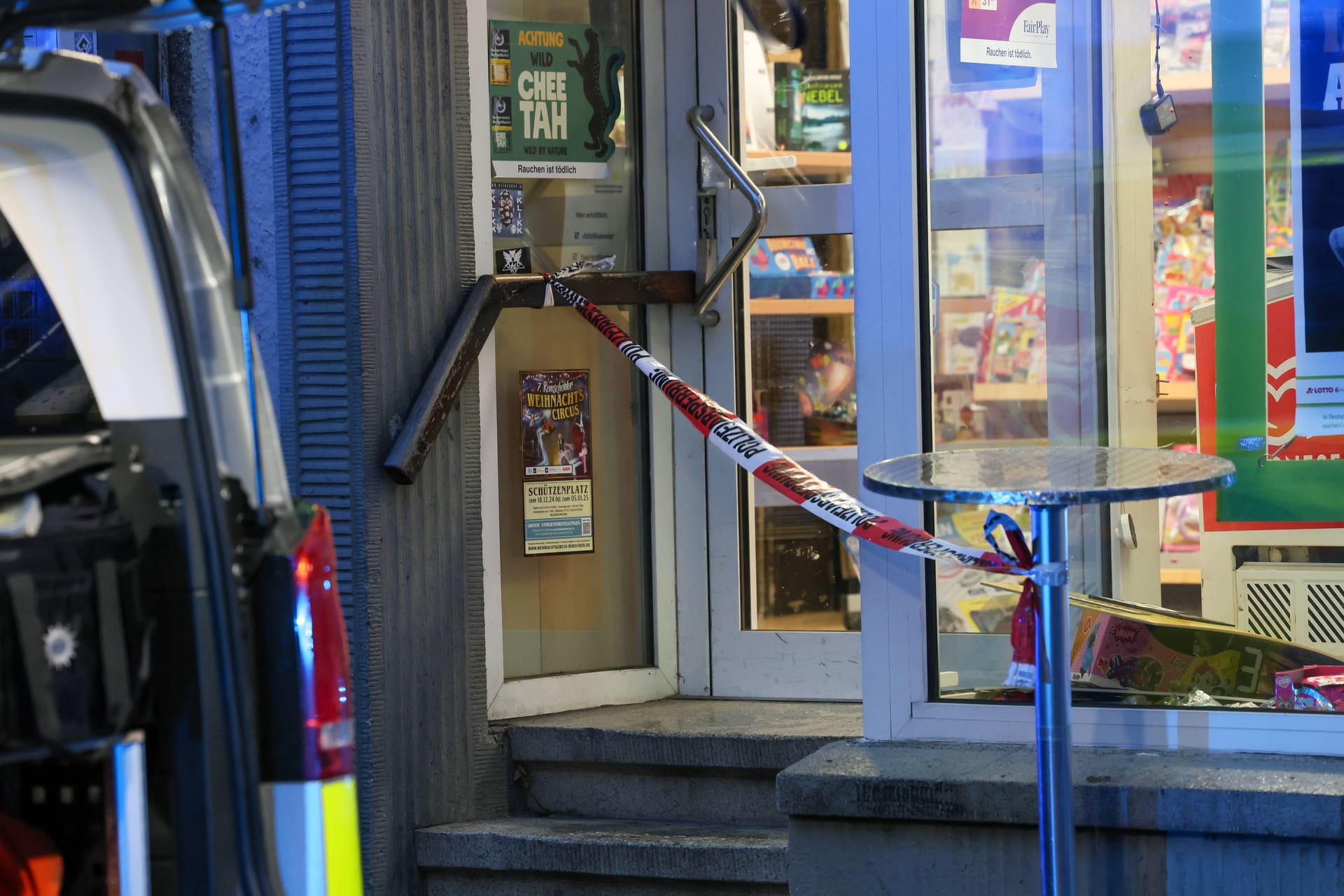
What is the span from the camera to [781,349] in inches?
186

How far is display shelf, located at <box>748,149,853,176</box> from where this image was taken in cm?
464

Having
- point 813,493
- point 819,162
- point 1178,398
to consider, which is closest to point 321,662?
point 813,493

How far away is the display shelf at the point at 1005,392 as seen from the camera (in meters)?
3.64

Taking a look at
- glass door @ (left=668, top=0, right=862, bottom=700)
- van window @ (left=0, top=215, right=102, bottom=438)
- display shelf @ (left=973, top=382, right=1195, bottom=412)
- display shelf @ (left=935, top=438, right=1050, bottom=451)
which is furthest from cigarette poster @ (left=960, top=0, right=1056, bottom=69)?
van window @ (left=0, top=215, right=102, bottom=438)

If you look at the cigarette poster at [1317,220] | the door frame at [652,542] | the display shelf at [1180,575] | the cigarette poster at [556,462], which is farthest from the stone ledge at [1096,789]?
the cigarette poster at [556,462]

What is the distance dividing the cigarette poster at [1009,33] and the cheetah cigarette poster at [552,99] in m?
1.38

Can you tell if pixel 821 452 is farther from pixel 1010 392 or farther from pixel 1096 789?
pixel 1096 789

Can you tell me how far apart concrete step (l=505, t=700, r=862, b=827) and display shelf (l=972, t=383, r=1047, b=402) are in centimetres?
102

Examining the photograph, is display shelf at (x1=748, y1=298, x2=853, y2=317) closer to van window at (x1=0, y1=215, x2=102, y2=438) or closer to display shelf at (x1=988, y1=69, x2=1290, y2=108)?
display shelf at (x1=988, y1=69, x2=1290, y2=108)

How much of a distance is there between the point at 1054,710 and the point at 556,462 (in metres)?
2.29

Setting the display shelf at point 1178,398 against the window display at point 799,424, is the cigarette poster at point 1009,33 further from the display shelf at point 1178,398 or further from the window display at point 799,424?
the window display at point 799,424

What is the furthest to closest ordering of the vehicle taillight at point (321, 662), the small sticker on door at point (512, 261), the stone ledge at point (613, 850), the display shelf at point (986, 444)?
1. the small sticker on door at point (512, 261)
2. the stone ledge at point (613, 850)
3. the display shelf at point (986, 444)
4. the vehicle taillight at point (321, 662)

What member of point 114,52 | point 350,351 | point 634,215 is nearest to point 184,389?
point 350,351

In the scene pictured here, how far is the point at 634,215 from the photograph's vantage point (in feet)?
15.4
